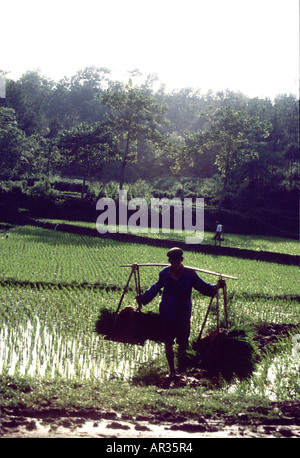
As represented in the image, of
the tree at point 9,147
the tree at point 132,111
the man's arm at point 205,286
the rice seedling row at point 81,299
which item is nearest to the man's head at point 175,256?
the man's arm at point 205,286

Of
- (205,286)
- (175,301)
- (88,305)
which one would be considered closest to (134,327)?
(175,301)

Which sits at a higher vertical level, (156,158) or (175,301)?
(156,158)

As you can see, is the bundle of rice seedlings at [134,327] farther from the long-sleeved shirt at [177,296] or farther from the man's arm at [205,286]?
the man's arm at [205,286]

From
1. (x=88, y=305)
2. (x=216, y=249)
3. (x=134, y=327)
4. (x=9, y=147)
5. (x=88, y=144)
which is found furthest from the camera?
(x=9, y=147)

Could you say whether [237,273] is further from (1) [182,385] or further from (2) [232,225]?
(2) [232,225]

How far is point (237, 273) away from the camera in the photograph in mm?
13836

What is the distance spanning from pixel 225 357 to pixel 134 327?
112 centimetres

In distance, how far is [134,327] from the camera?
19.4 feet

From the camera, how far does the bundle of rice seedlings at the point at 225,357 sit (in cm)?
538

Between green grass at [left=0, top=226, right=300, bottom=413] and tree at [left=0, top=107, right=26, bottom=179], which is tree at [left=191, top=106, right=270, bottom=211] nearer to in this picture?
tree at [left=0, top=107, right=26, bottom=179]

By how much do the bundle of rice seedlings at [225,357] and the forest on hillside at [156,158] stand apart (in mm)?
21261

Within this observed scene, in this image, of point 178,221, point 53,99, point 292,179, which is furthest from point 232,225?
point 53,99

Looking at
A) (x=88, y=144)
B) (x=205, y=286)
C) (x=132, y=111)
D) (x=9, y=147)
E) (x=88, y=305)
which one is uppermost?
(x=132, y=111)

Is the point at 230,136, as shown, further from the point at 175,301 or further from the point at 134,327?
the point at 175,301
